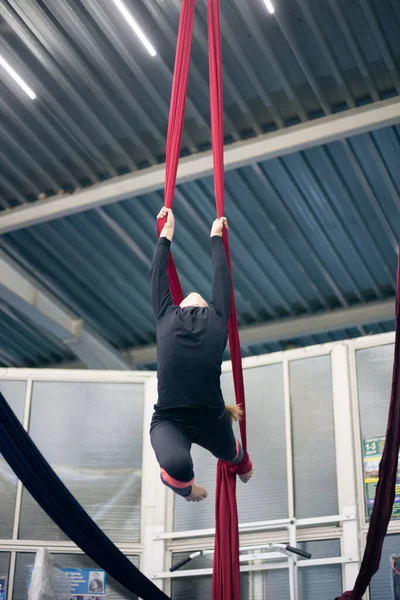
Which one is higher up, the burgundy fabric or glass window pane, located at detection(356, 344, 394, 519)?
glass window pane, located at detection(356, 344, 394, 519)

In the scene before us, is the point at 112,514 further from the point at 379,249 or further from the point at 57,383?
the point at 379,249

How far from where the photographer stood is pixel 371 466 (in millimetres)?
5418

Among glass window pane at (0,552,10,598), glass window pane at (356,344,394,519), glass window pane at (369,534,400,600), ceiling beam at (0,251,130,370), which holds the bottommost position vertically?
glass window pane at (369,534,400,600)

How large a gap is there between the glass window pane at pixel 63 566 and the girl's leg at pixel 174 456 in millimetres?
2239

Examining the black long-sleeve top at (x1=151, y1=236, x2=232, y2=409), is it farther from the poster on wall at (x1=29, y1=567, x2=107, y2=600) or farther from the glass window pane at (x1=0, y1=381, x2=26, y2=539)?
the glass window pane at (x1=0, y1=381, x2=26, y2=539)

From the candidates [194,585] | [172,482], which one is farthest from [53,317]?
[172,482]

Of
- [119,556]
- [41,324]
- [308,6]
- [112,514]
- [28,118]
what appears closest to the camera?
[119,556]

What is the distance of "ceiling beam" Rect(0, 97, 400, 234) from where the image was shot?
5.98 meters

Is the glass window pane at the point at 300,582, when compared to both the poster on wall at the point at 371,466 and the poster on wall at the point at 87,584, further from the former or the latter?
the poster on wall at the point at 87,584

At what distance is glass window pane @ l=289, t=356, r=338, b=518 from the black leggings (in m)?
1.64

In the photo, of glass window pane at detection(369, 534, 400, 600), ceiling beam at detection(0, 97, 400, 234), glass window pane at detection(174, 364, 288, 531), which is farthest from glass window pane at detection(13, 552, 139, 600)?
ceiling beam at detection(0, 97, 400, 234)

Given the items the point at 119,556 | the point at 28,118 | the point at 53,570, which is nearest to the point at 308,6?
the point at 28,118

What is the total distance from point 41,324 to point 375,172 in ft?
10.8

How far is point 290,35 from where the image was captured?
565 cm
